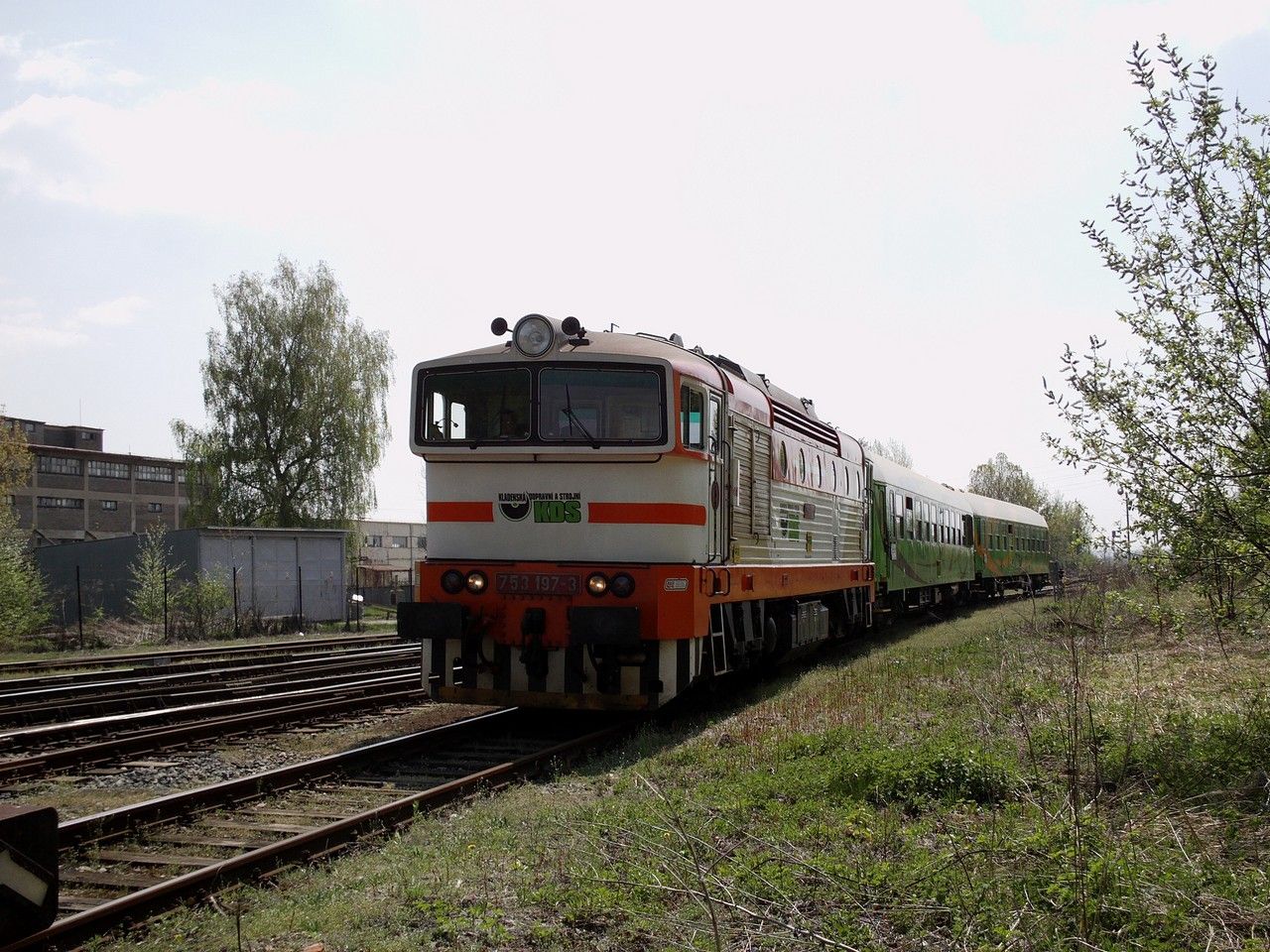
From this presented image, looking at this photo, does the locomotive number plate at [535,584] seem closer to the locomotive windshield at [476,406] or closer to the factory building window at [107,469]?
the locomotive windshield at [476,406]

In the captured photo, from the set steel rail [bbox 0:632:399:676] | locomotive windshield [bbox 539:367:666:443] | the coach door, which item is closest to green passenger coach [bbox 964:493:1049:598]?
steel rail [bbox 0:632:399:676]

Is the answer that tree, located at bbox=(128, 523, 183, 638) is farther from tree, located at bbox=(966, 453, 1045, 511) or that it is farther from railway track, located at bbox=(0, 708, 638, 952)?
tree, located at bbox=(966, 453, 1045, 511)

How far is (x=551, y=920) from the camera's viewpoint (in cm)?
482

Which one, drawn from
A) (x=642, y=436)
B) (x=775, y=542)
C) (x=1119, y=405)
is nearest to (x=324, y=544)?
(x=775, y=542)

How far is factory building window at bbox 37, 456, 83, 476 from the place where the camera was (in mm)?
71875

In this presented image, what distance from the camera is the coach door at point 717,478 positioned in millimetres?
10086

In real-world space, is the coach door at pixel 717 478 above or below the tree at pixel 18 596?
above

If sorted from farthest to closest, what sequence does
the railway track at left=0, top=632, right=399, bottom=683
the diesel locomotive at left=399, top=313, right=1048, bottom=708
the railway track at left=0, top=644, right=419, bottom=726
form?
the railway track at left=0, top=632, right=399, bottom=683, the railway track at left=0, top=644, right=419, bottom=726, the diesel locomotive at left=399, top=313, right=1048, bottom=708

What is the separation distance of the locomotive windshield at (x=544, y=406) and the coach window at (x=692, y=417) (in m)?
0.21

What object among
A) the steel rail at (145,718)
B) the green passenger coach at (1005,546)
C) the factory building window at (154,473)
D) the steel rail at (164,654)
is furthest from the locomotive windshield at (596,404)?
the factory building window at (154,473)

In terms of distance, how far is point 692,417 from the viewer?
9711 millimetres

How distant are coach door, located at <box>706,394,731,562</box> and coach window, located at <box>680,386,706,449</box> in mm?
160

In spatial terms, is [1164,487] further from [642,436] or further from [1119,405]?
[642,436]

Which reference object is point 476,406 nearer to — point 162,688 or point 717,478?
point 717,478
